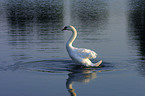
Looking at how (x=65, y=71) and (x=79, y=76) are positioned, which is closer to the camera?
(x=79, y=76)

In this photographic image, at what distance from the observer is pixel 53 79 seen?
14.6 meters

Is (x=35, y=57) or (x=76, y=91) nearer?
(x=76, y=91)

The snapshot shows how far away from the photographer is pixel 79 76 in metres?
15.2

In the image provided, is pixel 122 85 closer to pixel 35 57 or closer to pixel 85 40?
pixel 35 57

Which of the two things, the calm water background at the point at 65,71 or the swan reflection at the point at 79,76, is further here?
the swan reflection at the point at 79,76

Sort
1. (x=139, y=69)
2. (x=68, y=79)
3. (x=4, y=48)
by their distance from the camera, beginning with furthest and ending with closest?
(x=4, y=48)
(x=139, y=69)
(x=68, y=79)

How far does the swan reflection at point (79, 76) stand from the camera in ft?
45.2

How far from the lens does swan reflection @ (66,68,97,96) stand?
45.2 ft

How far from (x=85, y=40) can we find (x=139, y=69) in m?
11.1

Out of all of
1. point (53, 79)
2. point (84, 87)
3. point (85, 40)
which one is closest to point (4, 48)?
point (85, 40)

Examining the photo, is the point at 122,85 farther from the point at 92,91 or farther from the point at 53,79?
the point at 53,79

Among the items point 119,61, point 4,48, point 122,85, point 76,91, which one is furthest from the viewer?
point 4,48

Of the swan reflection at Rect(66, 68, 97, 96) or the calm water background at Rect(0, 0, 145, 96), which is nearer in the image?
the calm water background at Rect(0, 0, 145, 96)

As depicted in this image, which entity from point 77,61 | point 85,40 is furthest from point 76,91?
point 85,40
